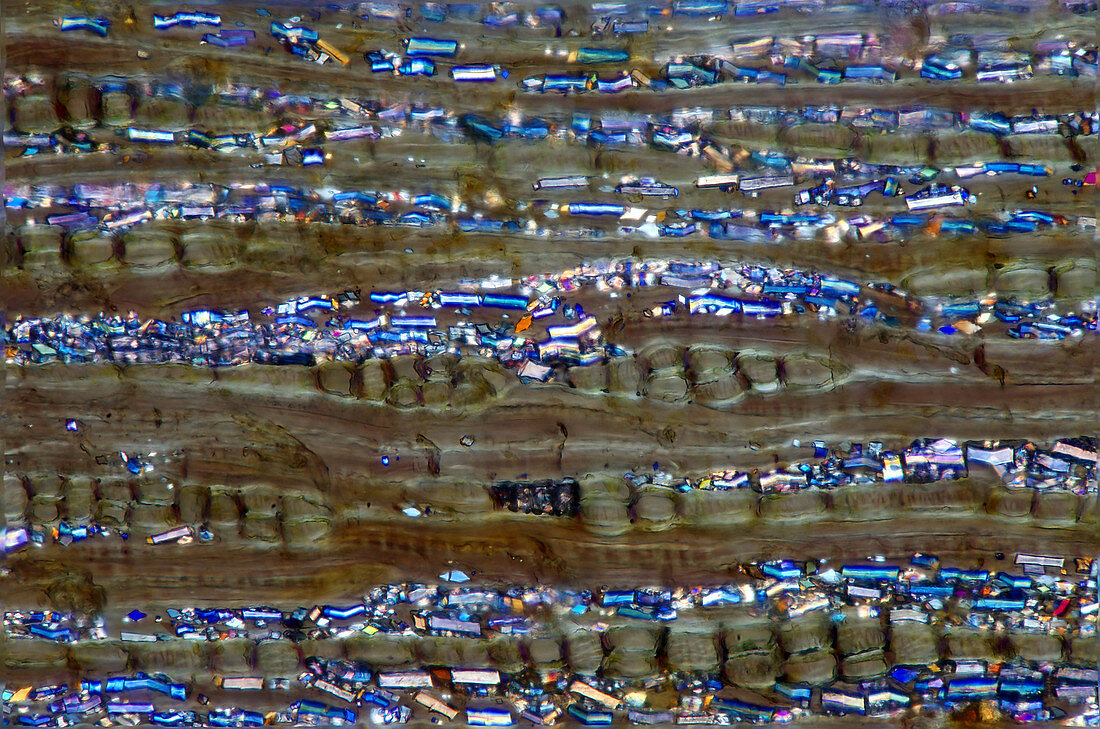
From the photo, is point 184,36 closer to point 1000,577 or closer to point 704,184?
point 704,184

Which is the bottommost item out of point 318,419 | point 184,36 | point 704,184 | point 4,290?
point 318,419

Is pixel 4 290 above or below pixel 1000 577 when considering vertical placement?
above

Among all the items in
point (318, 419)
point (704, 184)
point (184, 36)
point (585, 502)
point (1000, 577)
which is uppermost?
point (184, 36)

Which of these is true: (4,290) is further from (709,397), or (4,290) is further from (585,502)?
(709,397)

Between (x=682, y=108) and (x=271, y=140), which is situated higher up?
(x=682, y=108)

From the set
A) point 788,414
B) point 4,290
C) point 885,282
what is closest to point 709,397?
point 788,414

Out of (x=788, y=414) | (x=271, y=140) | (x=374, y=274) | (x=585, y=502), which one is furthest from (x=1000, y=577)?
(x=271, y=140)
